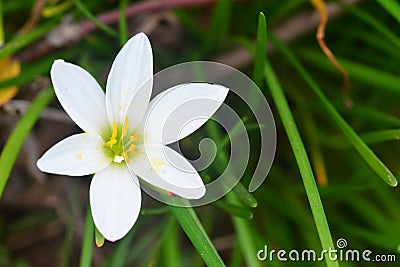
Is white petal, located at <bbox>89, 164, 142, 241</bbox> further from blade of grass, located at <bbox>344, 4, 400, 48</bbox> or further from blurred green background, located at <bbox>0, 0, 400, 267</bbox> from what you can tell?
blade of grass, located at <bbox>344, 4, 400, 48</bbox>

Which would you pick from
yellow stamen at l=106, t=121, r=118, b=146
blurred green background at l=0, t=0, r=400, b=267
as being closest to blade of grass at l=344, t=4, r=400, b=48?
blurred green background at l=0, t=0, r=400, b=267

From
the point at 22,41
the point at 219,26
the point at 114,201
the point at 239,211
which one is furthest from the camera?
the point at 219,26

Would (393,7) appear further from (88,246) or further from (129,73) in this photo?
(88,246)

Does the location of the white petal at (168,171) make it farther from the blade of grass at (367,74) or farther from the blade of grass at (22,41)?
the blade of grass at (367,74)

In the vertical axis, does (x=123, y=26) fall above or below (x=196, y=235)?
above

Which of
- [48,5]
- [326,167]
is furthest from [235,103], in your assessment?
[48,5]

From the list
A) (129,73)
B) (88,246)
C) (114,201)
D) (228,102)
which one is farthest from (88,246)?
(228,102)
